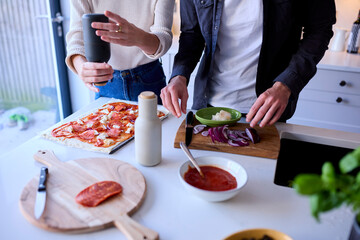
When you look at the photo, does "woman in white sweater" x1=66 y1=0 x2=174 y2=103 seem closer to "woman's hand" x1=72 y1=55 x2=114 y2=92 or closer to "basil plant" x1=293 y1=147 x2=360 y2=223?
"woman's hand" x1=72 y1=55 x2=114 y2=92

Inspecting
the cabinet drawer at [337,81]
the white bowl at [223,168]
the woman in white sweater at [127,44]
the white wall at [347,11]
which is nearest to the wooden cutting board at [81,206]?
the white bowl at [223,168]

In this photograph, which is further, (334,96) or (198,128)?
(334,96)

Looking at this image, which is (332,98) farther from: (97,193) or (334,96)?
(97,193)

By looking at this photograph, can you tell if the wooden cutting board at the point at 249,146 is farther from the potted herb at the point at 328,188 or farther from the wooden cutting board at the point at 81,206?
the potted herb at the point at 328,188

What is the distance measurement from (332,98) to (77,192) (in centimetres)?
214

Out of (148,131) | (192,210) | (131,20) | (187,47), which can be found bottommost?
(192,210)

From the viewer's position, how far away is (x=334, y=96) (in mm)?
2279

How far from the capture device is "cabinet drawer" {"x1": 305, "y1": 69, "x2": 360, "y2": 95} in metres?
2.17

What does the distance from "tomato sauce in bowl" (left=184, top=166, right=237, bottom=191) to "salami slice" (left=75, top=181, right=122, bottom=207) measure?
179 millimetres

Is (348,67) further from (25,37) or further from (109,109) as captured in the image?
(25,37)

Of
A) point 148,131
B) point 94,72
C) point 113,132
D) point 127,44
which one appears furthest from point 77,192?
point 127,44

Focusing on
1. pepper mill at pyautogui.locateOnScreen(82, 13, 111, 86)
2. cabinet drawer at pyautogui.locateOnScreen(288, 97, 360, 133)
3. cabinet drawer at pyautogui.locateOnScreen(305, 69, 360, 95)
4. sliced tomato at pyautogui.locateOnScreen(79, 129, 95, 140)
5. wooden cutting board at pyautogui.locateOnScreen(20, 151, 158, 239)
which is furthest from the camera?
cabinet drawer at pyautogui.locateOnScreen(288, 97, 360, 133)

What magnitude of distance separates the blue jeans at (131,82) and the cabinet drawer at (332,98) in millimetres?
1404

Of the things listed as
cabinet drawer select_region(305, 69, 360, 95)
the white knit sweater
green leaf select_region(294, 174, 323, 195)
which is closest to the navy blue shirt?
the white knit sweater
